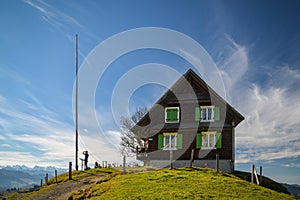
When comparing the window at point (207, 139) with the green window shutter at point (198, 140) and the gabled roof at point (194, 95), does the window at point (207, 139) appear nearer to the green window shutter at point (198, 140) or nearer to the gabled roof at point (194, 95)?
the green window shutter at point (198, 140)

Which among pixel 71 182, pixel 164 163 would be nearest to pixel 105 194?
pixel 71 182

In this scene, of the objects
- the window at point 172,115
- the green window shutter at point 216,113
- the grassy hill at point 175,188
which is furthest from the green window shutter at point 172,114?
the grassy hill at point 175,188

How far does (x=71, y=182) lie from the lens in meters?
30.9

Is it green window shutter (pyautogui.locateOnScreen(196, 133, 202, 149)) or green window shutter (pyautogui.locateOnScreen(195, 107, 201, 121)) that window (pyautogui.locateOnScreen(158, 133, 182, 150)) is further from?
green window shutter (pyautogui.locateOnScreen(195, 107, 201, 121))

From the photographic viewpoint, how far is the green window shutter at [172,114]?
1441 inches

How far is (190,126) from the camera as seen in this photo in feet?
117

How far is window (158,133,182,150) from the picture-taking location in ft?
117

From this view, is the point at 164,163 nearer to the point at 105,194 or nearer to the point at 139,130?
the point at 139,130

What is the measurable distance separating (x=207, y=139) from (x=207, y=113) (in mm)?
2906

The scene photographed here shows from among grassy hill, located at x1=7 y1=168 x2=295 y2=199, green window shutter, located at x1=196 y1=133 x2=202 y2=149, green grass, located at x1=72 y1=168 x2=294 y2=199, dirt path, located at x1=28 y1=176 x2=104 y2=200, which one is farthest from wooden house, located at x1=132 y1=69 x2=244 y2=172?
dirt path, located at x1=28 y1=176 x2=104 y2=200

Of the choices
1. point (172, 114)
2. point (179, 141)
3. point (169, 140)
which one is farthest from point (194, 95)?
point (169, 140)

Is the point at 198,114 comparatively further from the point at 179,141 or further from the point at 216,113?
the point at 179,141

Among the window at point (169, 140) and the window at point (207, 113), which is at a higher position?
the window at point (207, 113)

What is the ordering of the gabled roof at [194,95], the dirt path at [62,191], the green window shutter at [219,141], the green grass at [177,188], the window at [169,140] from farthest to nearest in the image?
A: the window at [169,140], the gabled roof at [194,95], the green window shutter at [219,141], the dirt path at [62,191], the green grass at [177,188]
